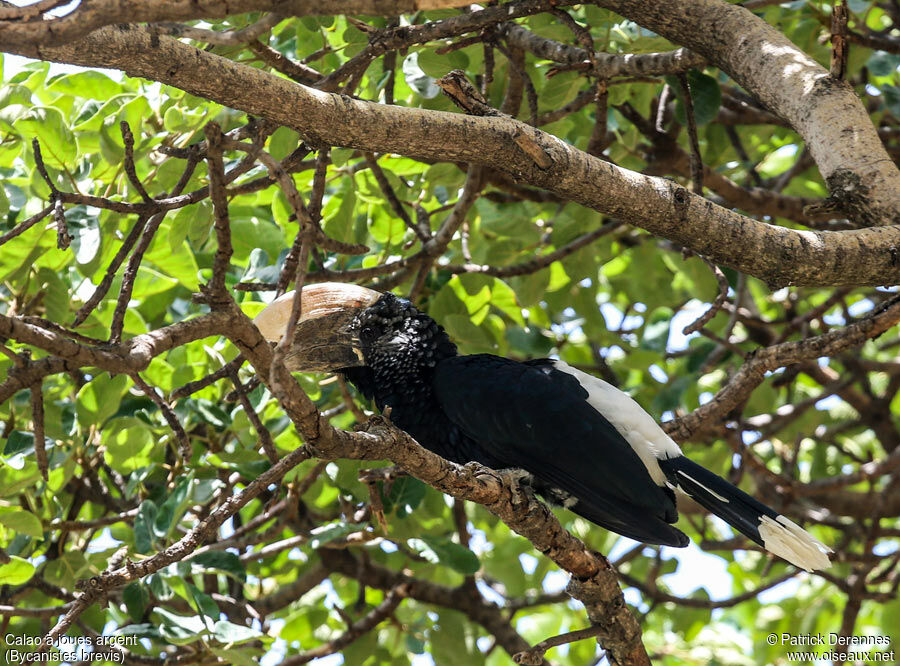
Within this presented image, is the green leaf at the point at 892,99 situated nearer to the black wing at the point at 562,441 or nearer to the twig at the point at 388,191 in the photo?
the black wing at the point at 562,441

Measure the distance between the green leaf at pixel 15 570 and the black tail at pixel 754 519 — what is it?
2.32 meters

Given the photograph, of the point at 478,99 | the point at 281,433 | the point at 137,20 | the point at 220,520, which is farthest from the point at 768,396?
the point at 137,20

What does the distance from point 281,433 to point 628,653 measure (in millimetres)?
1606

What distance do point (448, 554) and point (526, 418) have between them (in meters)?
0.64

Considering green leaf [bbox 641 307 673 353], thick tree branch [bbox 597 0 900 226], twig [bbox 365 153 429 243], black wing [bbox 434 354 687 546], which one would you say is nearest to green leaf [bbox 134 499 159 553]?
black wing [bbox 434 354 687 546]

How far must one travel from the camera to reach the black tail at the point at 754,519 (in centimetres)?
325

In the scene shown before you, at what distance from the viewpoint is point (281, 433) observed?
378 centimetres

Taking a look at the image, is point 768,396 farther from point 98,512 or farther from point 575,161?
point 98,512

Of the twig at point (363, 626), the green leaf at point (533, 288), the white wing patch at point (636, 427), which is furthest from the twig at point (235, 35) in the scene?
the twig at point (363, 626)

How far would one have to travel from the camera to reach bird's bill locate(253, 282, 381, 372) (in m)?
3.69

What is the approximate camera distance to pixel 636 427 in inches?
144

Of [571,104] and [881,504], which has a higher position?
[571,104]

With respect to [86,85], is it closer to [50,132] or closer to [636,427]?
[50,132]

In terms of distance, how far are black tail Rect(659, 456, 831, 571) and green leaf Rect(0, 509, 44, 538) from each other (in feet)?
7.55
